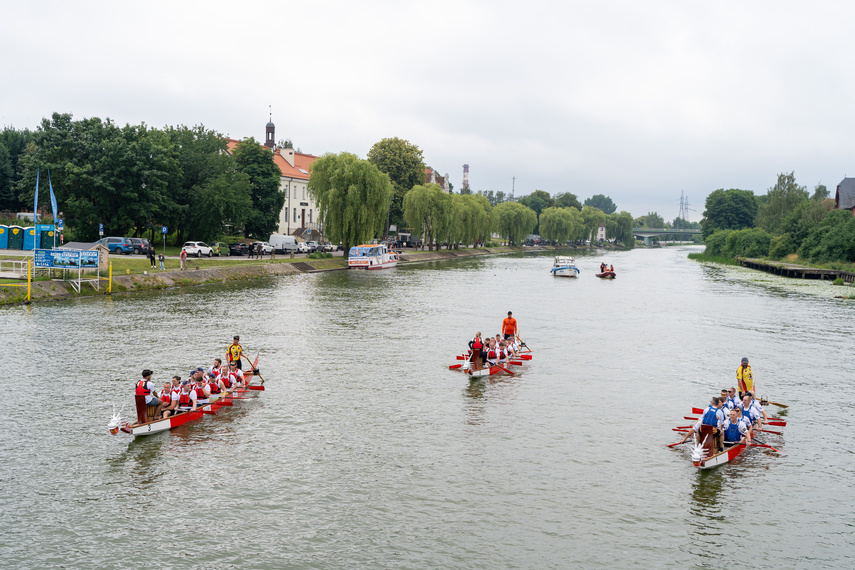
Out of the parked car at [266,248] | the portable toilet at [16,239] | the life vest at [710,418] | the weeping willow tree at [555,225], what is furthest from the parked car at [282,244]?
the weeping willow tree at [555,225]

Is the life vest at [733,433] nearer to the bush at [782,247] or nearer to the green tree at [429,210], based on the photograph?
the green tree at [429,210]

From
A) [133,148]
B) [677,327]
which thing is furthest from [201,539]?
[133,148]

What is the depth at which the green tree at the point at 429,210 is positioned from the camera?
116m

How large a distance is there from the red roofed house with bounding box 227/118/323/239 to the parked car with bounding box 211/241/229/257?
1203 inches

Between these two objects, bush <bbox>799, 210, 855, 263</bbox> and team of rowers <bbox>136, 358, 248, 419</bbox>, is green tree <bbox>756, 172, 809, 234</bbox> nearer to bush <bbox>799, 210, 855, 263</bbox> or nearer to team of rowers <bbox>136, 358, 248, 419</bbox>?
bush <bbox>799, 210, 855, 263</bbox>

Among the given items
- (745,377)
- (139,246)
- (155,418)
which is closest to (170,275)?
(139,246)

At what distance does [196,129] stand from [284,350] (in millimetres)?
66310

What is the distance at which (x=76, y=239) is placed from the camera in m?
75.3

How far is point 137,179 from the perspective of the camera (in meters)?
72.4

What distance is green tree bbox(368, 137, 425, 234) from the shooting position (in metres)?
131

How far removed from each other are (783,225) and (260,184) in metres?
87.4

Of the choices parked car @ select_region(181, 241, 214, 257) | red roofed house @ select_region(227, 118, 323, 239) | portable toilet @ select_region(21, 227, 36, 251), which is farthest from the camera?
red roofed house @ select_region(227, 118, 323, 239)

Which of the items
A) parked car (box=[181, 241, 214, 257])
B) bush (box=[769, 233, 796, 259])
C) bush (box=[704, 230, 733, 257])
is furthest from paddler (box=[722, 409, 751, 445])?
bush (box=[704, 230, 733, 257])

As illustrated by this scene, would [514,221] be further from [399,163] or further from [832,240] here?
[832,240]
